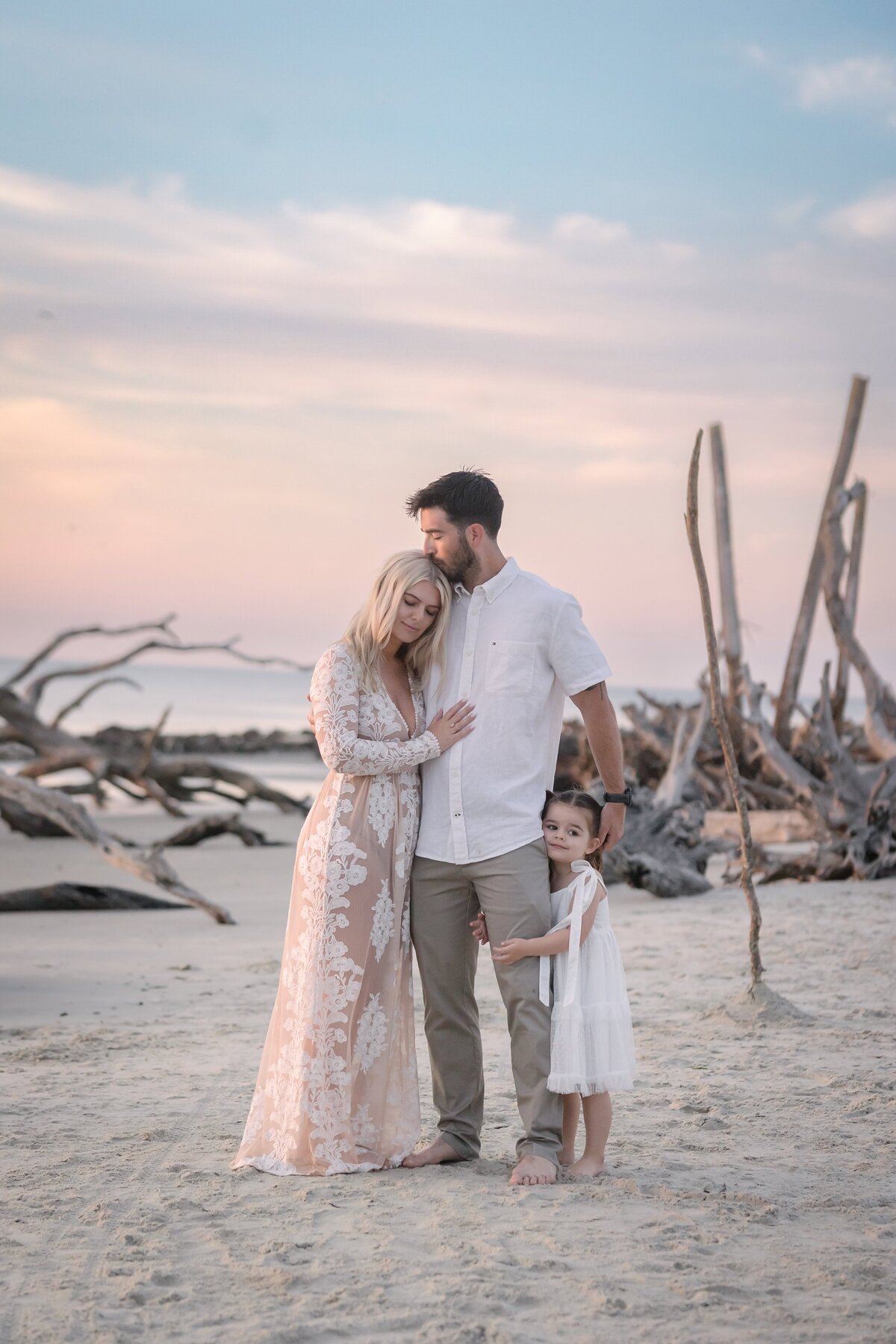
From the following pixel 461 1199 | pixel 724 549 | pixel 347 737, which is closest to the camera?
pixel 461 1199

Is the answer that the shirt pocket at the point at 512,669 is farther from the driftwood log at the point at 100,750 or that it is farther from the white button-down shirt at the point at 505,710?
the driftwood log at the point at 100,750

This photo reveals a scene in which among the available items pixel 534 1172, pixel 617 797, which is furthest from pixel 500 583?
pixel 534 1172

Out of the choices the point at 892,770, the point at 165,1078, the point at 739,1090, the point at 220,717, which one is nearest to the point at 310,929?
the point at 165,1078

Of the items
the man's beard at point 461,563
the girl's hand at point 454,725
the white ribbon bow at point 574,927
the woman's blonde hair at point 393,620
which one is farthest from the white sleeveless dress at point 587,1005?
the man's beard at point 461,563

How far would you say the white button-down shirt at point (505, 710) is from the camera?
12.5 feet

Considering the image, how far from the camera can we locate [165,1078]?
473cm

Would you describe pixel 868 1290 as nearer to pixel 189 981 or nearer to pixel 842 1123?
pixel 842 1123

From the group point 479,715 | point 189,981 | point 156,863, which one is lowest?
point 189,981

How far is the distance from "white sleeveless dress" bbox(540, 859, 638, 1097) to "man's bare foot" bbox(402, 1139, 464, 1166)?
1.35 ft

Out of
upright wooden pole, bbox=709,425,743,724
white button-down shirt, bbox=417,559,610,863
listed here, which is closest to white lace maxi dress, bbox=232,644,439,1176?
white button-down shirt, bbox=417,559,610,863

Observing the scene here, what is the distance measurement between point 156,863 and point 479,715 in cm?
405

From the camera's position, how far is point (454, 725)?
3.88 metres

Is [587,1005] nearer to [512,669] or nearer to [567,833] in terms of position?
[567,833]

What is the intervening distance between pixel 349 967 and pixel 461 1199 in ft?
2.39
